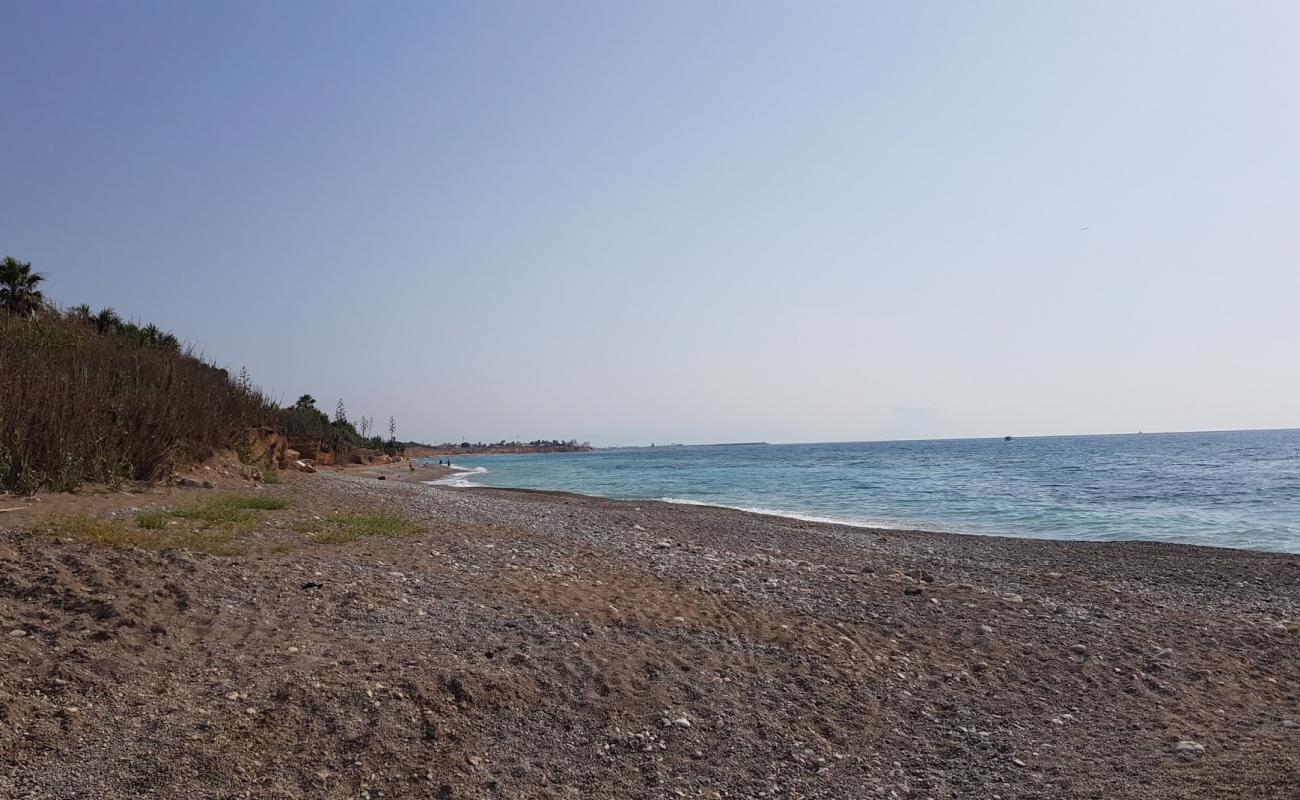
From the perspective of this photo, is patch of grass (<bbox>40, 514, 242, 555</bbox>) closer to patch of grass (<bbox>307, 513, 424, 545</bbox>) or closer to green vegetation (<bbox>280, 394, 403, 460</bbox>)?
patch of grass (<bbox>307, 513, 424, 545</bbox>)

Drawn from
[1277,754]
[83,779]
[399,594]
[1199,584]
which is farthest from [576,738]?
[1199,584]

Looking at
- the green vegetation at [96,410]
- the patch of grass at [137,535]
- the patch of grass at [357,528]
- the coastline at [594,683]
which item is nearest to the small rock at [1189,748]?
the coastline at [594,683]

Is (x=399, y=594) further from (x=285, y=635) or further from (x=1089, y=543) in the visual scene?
(x=1089, y=543)

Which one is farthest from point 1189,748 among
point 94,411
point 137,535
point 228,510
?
point 94,411

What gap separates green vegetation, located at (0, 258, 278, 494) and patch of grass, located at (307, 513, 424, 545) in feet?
15.8

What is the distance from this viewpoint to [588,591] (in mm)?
9289

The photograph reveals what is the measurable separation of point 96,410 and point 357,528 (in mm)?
6800

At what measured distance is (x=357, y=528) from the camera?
1190 centimetres

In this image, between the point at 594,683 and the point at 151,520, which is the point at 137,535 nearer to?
the point at 151,520

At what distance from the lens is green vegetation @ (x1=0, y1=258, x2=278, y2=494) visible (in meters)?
12.7

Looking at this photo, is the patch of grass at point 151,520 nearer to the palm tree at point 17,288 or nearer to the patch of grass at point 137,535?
the patch of grass at point 137,535

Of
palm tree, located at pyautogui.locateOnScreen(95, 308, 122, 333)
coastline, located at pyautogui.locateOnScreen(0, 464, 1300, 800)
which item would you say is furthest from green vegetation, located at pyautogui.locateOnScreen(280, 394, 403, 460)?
coastline, located at pyautogui.locateOnScreen(0, 464, 1300, 800)

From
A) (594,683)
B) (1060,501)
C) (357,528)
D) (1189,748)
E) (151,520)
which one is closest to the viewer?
(1189,748)

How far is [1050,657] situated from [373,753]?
6.73 meters
